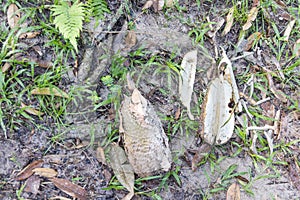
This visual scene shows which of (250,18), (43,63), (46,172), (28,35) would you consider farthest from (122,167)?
(250,18)

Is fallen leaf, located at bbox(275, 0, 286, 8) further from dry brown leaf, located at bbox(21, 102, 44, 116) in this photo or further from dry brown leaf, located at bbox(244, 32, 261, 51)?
dry brown leaf, located at bbox(21, 102, 44, 116)

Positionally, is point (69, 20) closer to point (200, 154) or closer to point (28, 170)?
point (28, 170)

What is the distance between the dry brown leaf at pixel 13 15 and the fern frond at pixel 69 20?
316 millimetres

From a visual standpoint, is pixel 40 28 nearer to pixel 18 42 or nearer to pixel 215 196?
pixel 18 42

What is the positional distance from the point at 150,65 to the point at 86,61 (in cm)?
48

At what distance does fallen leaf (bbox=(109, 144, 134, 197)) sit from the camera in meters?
2.89

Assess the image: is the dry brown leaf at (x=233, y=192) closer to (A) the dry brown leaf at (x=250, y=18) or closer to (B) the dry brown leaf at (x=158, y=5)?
(A) the dry brown leaf at (x=250, y=18)

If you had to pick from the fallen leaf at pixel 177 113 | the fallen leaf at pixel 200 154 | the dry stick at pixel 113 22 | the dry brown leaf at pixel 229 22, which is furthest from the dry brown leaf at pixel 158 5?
the fallen leaf at pixel 200 154

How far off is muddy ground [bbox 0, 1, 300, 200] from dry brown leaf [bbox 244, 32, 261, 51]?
3.5 inches

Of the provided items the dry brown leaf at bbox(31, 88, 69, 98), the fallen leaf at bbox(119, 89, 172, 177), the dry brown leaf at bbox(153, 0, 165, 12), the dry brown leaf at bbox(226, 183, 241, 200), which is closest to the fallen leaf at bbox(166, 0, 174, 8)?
the dry brown leaf at bbox(153, 0, 165, 12)

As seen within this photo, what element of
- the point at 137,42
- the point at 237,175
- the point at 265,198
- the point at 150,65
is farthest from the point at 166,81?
the point at 265,198

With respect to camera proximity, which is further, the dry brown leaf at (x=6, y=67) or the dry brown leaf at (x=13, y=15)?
the dry brown leaf at (x=13, y=15)

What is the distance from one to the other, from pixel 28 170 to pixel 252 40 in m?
1.98

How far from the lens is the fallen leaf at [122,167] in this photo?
2889 millimetres
